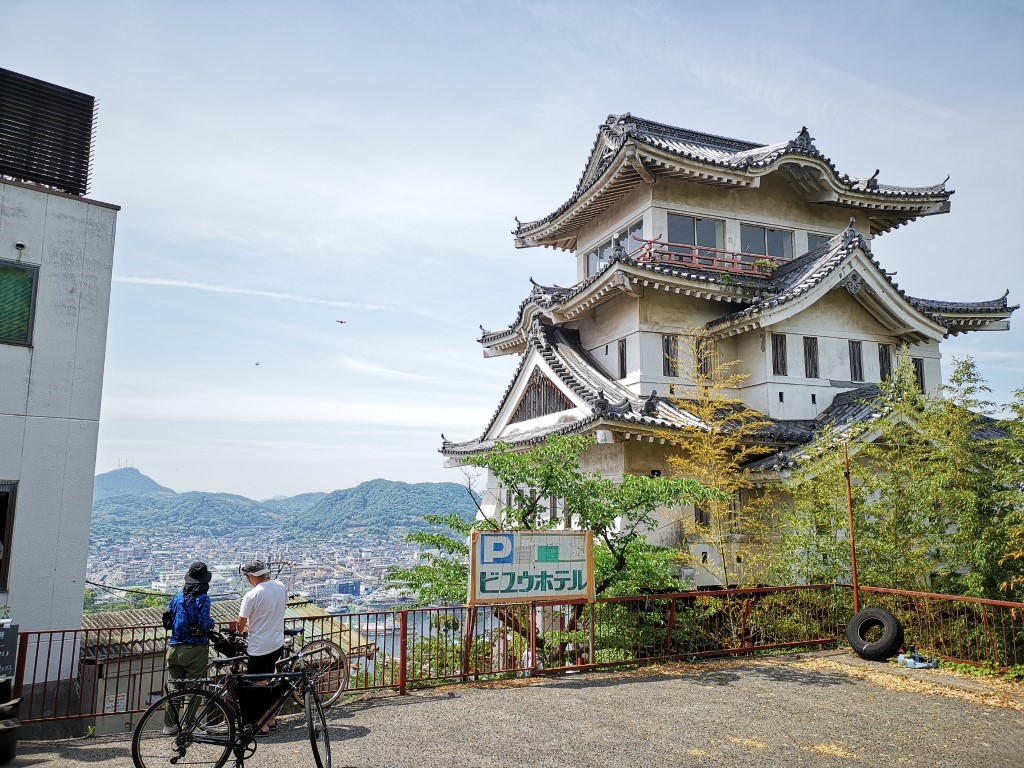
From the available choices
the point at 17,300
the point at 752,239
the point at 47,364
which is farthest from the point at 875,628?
the point at 17,300

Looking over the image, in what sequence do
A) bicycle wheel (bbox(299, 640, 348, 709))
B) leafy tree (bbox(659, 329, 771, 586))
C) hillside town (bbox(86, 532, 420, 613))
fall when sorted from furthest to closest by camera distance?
1. hillside town (bbox(86, 532, 420, 613))
2. leafy tree (bbox(659, 329, 771, 586))
3. bicycle wheel (bbox(299, 640, 348, 709))

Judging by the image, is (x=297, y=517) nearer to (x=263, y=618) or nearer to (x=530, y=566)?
(x=530, y=566)

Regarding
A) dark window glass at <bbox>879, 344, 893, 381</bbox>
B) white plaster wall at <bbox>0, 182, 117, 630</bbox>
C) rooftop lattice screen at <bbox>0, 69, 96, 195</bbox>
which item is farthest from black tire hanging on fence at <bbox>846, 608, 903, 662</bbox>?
rooftop lattice screen at <bbox>0, 69, 96, 195</bbox>

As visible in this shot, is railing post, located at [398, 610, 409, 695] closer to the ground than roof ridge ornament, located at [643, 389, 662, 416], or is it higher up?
closer to the ground

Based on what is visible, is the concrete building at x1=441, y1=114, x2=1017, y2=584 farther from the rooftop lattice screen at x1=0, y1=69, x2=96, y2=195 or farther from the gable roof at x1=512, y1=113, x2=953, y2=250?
the rooftop lattice screen at x1=0, y1=69, x2=96, y2=195

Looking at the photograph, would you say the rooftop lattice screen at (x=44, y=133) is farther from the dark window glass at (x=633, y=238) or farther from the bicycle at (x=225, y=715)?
the dark window glass at (x=633, y=238)

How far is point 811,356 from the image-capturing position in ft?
60.2

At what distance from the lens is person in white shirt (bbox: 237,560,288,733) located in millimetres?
6473

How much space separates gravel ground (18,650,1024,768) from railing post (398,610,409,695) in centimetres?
23

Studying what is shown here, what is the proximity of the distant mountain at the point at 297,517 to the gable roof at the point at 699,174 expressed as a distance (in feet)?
157

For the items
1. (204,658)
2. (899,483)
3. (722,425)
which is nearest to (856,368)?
(722,425)

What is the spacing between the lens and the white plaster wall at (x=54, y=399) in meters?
10.4

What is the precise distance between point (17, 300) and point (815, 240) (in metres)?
20.0

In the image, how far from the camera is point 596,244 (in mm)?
22641
